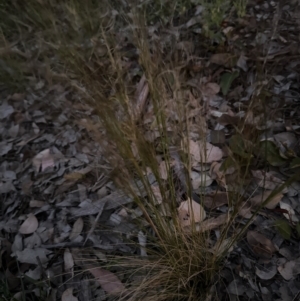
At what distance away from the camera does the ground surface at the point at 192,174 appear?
103 centimetres

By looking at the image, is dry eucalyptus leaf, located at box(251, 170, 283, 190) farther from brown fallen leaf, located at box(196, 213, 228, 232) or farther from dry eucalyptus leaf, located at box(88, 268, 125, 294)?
dry eucalyptus leaf, located at box(88, 268, 125, 294)

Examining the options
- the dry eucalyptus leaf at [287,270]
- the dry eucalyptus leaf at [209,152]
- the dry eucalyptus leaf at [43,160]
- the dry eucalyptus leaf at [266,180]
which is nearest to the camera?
the dry eucalyptus leaf at [287,270]

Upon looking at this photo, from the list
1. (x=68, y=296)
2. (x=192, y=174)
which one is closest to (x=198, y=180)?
(x=192, y=174)

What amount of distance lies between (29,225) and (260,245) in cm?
71

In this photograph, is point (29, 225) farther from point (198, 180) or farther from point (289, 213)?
point (289, 213)

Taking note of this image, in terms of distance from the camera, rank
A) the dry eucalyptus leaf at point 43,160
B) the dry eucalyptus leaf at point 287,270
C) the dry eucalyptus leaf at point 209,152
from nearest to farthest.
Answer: the dry eucalyptus leaf at point 287,270 < the dry eucalyptus leaf at point 209,152 < the dry eucalyptus leaf at point 43,160

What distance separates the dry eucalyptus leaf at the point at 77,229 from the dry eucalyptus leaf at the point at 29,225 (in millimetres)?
130

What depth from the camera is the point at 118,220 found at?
121 cm

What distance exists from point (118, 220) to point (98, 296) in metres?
0.23

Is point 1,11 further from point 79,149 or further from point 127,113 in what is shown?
point 127,113

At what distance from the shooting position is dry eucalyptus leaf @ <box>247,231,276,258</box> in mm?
1028

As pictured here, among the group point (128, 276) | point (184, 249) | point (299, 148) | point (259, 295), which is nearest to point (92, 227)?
point (128, 276)

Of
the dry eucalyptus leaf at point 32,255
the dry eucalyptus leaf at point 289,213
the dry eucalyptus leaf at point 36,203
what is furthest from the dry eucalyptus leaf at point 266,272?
the dry eucalyptus leaf at point 36,203

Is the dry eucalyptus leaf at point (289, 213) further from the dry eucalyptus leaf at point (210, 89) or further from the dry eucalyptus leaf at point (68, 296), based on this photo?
the dry eucalyptus leaf at point (68, 296)
